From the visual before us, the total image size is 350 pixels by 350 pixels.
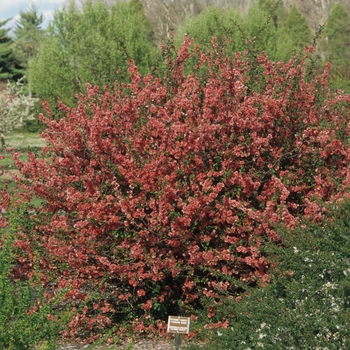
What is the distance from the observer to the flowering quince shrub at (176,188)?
5.75 m

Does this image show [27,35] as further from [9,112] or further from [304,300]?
[304,300]

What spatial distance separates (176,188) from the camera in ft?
19.1

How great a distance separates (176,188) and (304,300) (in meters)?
1.92

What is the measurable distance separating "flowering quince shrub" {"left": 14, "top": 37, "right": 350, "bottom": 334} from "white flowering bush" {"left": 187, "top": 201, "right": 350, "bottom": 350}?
73cm

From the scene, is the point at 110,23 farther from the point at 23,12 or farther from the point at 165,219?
the point at 23,12

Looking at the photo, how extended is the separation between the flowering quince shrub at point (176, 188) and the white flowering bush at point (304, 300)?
2.40ft

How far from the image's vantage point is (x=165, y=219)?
5.64 meters

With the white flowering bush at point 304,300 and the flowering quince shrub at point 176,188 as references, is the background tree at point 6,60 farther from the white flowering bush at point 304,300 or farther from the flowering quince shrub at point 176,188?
the white flowering bush at point 304,300

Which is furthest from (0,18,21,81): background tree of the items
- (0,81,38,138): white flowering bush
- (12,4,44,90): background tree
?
(0,81,38,138): white flowering bush

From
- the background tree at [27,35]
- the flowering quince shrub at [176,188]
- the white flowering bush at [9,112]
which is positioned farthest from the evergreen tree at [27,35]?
the flowering quince shrub at [176,188]

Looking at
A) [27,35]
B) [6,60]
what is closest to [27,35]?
[27,35]

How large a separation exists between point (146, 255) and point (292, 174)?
1.62 m

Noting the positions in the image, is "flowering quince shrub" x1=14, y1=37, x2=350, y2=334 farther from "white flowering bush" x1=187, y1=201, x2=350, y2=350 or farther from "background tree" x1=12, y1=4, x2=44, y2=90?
"background tree" x1=12, y1=4, x2=44, y2=90

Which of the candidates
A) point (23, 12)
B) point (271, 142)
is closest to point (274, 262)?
point (271, 142)
